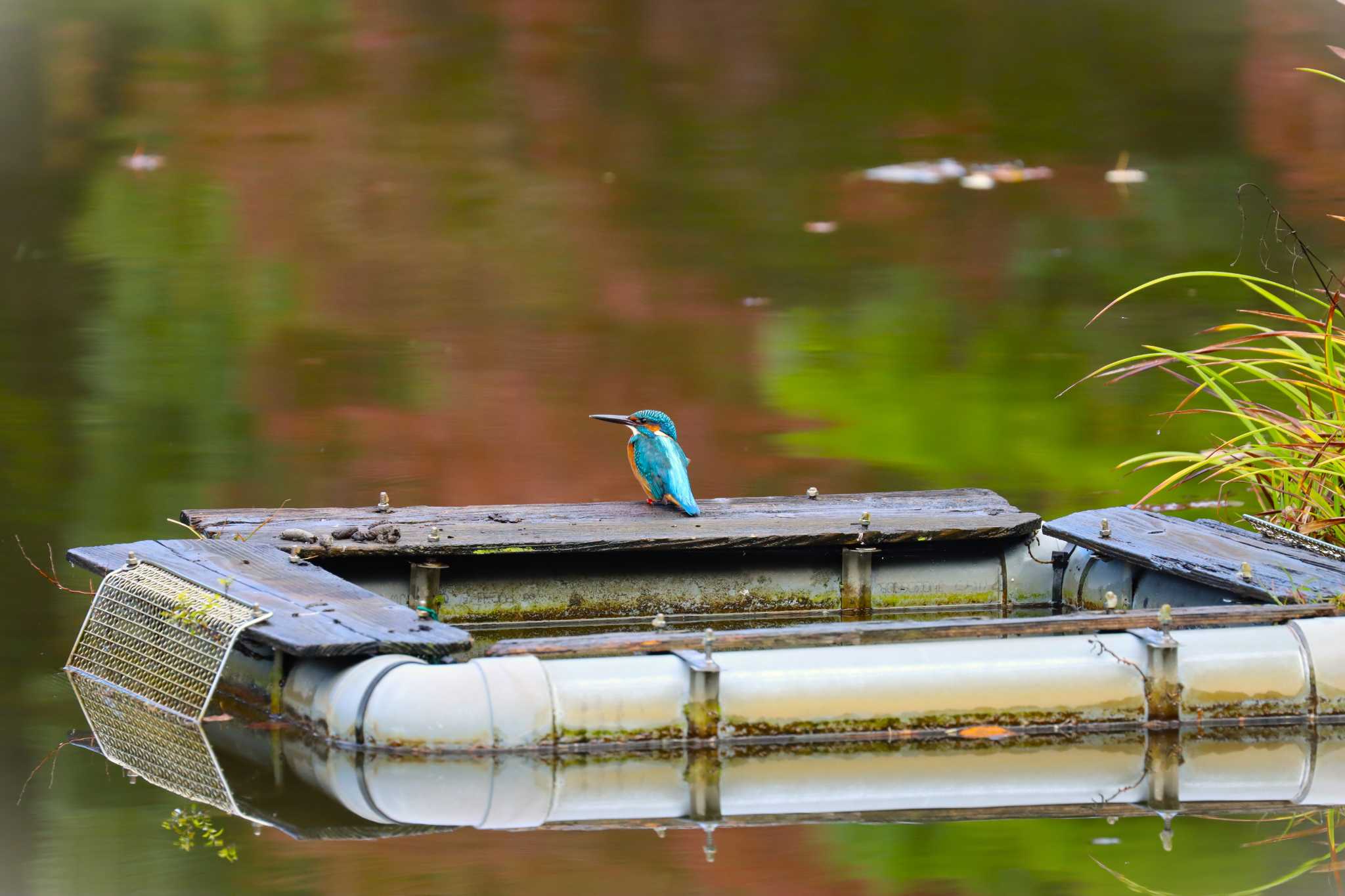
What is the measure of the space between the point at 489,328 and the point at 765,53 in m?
6.39

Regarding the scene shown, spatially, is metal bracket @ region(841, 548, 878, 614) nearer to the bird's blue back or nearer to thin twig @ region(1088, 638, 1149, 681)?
the bird's blue back

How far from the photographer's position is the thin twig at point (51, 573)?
23.9ft

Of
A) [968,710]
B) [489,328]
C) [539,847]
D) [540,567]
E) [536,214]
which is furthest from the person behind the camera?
[536,214]

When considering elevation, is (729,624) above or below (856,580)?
below

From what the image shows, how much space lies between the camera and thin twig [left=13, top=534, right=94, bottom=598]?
7274 mm

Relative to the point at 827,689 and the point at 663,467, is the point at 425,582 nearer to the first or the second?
the point at 663,467

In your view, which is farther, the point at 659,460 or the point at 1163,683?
the point at 659,460

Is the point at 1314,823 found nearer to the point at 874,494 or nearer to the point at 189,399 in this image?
the point at 874,494

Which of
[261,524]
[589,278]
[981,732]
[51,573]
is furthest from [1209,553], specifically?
[589,278]

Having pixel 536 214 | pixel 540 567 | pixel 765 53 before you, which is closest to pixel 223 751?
pixel 540 567

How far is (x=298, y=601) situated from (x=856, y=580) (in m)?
2.12

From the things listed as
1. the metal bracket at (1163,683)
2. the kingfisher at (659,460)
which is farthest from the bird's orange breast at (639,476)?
the metal bracket at (1163,683)

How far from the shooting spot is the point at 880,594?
7.26m

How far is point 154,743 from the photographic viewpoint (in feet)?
18.9
